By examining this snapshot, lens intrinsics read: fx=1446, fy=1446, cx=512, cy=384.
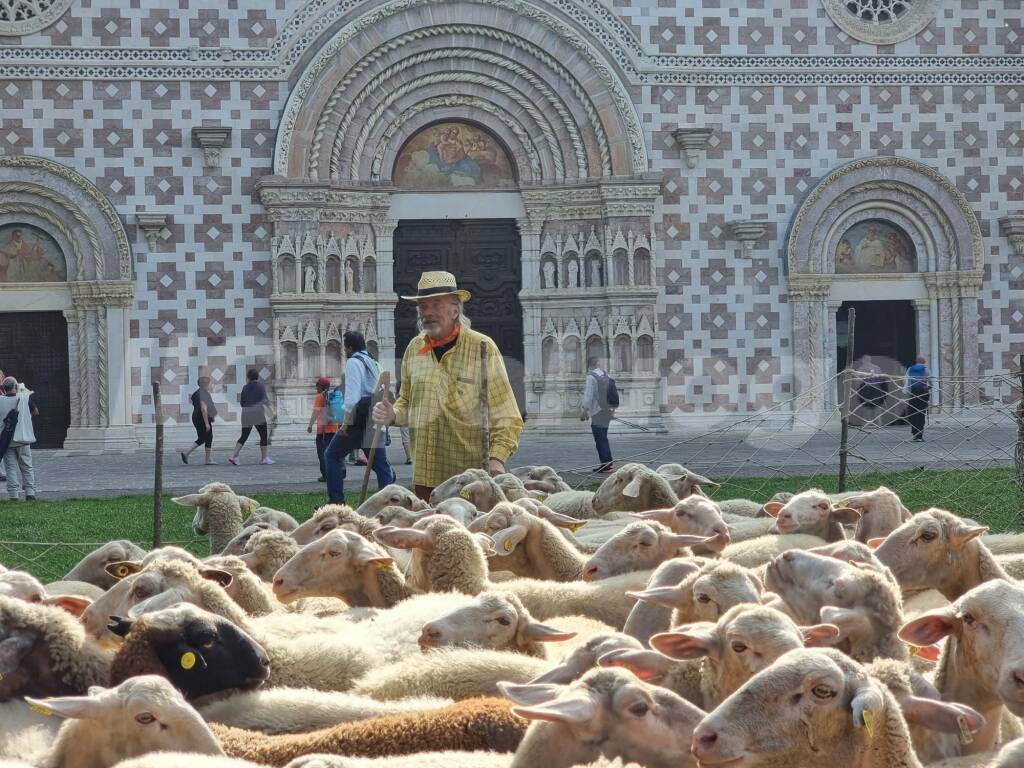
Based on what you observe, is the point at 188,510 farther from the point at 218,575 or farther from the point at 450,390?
the point at 218,575

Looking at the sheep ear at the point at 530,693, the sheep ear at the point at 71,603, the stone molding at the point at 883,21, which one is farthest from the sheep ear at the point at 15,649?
the stone molding at the point at 883,21

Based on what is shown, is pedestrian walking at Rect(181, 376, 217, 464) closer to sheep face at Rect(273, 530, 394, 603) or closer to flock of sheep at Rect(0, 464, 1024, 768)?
flock of sheep at Rect(0, 464, 1024, 768)

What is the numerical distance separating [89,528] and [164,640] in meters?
8.25

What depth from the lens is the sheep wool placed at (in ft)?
13.3

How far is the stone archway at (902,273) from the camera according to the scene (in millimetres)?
24266

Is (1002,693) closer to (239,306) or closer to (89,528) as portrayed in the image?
(89,528)

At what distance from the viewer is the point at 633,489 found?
32.0 feet

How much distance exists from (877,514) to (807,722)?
4.35m

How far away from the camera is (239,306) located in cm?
2322

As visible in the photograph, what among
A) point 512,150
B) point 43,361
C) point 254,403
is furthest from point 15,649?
point 512,150

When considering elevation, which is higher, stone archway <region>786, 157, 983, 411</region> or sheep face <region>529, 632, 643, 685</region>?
stone archway <region>786, 157, 983, 411</region>

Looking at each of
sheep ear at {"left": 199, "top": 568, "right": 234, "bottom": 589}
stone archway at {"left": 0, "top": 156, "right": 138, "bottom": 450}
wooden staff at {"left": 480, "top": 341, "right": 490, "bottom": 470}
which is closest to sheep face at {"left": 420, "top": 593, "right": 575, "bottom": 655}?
sheep ear at {"left": 199, "top": 568, "right": 234, "bottom": 589}

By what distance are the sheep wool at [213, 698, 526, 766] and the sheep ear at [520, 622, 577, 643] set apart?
818 mm

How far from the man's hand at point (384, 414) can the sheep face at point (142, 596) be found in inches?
160
